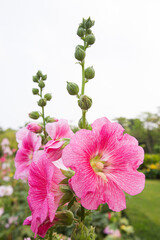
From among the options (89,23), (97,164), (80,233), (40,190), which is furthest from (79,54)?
(80,233)

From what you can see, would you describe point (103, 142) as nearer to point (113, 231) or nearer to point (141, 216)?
point (113, 231)

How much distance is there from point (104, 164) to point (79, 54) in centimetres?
48

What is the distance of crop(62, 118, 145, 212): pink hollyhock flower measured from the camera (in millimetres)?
669

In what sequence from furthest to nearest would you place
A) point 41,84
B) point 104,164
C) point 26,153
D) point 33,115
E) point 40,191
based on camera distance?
point 41,84, point 33,115, point 26,153, point 104,164, point 40,191

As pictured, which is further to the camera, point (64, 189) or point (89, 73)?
point (89, 73)

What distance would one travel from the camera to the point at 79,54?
2.97 feet

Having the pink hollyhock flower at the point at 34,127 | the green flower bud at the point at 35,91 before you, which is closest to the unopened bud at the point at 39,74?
the green flower bud at the point at 35,91

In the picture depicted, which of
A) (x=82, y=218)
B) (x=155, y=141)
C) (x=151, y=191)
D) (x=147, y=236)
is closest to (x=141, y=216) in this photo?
(x=147, y=236)

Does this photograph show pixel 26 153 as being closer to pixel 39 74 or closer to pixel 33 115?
pixel 33 115

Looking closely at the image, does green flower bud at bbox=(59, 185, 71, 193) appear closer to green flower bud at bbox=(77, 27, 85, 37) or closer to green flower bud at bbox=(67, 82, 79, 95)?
green flower bud at bbox=(67, 82, 79, 95)

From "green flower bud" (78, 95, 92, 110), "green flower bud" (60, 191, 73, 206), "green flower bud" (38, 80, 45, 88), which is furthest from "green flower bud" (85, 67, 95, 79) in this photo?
"green flower bud" (38, 80, 45, 88)

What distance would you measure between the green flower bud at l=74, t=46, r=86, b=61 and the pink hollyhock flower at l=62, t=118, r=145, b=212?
32cm

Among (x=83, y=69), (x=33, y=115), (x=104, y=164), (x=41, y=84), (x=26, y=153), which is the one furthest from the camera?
(x=41, y=84)

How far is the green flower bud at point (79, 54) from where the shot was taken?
91 cm
